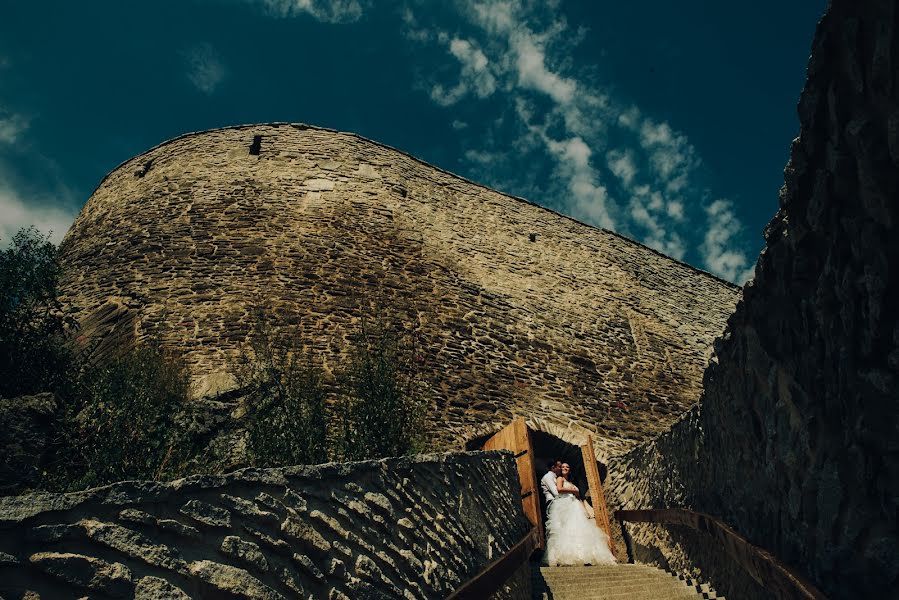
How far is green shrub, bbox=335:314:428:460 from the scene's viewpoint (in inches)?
216

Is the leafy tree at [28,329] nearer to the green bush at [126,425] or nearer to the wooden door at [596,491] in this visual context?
the green bush at [126,425]

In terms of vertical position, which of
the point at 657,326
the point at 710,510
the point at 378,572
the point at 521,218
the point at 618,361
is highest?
the point at 521,218

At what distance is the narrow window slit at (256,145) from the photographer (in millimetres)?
10516

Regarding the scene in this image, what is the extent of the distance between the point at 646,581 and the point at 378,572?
12.8ft

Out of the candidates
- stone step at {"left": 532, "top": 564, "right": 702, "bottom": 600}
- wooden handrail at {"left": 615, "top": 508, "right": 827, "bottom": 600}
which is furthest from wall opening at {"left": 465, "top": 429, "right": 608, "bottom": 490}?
wooden handrail at {"left": 615, "top": 508, "right": 827, "bottom": 600}

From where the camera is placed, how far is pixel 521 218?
12.4 meters

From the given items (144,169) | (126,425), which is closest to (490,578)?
(126,425)

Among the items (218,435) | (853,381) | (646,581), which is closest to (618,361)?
(646,581)

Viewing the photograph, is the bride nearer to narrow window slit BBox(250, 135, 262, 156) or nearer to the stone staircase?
the stone staircase

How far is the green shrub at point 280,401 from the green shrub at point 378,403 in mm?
319

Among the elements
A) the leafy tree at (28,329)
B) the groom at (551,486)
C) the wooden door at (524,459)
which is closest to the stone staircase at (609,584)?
the wooden door at (524,459)

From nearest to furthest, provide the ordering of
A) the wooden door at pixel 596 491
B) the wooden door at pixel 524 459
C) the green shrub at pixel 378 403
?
the green shrub at pixel 378 403 < the wooden door at pixel 524 459 < the wooden door at pixel 596 491

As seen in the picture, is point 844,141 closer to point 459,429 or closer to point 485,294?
point 459,429

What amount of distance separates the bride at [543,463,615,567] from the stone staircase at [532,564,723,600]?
1.47ft
